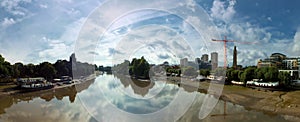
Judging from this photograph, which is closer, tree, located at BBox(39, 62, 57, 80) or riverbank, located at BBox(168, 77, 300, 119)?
riverbank, located at BBox(168, 77, 300, 119)

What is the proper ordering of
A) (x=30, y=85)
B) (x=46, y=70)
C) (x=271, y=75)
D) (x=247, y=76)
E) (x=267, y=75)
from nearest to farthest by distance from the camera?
1. (x=271, y=75)
2. (x=267, y=75)
3. (x=30, y=85)
4. (x=247, y=76)
5. (x=46, y=70)

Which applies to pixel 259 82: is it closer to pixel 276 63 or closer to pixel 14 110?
pixel 14 110

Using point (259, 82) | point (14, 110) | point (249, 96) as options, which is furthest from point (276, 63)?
point (14, 110)

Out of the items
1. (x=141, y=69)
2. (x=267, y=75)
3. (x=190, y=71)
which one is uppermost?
(x=141, y=69)

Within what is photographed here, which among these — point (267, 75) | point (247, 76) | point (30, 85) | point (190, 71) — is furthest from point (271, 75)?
point (30, 85)

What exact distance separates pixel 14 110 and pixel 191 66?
96.6 feet

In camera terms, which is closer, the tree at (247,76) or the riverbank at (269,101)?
the riverbank at (269,101)

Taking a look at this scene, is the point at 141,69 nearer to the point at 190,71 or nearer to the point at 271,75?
the point at 190,71

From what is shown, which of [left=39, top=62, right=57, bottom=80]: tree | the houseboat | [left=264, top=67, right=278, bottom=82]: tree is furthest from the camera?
[left=39, top=62, right=57, bottom=80]: tree

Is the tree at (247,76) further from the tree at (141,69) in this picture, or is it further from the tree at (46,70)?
the tree at (46,70)

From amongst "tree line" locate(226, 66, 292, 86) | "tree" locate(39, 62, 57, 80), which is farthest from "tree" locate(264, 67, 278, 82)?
"tree" locate(39, 62, 57, 80)

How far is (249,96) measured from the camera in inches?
737

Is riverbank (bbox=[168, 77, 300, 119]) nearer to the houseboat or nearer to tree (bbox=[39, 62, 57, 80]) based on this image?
the houseboat

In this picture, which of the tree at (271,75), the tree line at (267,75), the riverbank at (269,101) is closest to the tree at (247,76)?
Result: the tree line at (267,75)
